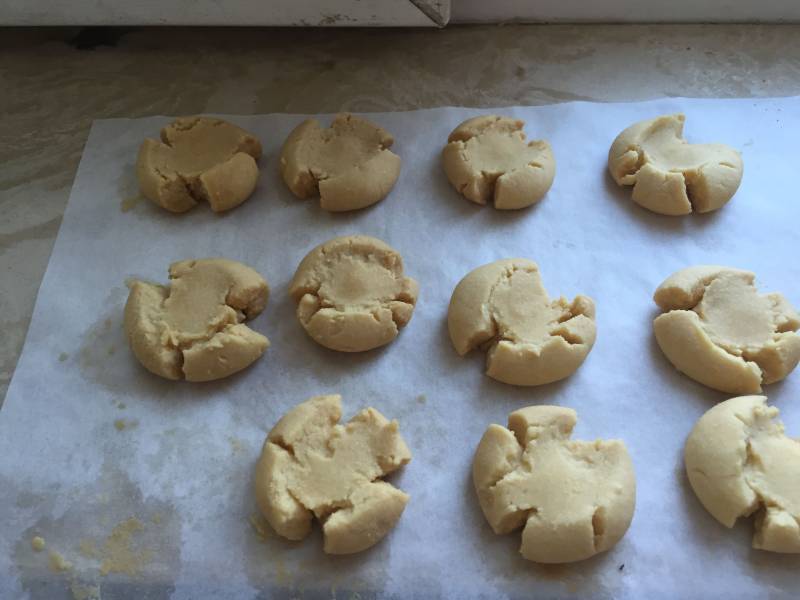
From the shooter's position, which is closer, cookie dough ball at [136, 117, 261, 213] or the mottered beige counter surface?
the mottered beige counter surface

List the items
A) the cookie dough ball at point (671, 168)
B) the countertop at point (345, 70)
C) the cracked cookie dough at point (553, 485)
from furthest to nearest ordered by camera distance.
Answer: the countertop at point (345, 70), the cookie dough ball at point (671, 168), the cracked cookie dough at point (553, 485)

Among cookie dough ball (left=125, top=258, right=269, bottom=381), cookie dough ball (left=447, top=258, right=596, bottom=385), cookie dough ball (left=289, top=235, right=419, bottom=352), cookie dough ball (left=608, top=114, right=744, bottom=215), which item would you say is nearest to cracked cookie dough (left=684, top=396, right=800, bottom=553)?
cookie dough ball (left=447, top=258, right=596, bottom=385)

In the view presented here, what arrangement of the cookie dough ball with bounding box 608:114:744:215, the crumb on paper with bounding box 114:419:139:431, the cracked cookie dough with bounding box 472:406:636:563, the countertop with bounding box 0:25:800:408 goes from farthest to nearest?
the countertop with bounding box 0:25:800:408
the cookie dough ball with bounding box 608:114:744:215
the crumb on paper with bounding box 114:419:139:431
the cracked cookie dough with bounding box 472:406:636:563

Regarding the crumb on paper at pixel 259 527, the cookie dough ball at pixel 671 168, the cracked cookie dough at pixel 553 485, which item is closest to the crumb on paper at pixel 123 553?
the crumb on paper at pixel 259 527

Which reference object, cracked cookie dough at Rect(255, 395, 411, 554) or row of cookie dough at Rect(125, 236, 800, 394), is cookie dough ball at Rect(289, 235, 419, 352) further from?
cracked cookie dough at Rect(255, 395, 411, 554)

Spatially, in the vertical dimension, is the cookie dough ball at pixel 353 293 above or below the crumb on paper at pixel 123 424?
above

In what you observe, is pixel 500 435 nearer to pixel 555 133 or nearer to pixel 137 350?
pixel 137 350

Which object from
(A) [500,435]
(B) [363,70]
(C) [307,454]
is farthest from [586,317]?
(B) [363,70]

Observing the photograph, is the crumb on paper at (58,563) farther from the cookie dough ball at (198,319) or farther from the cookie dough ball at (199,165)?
the cookie dough ball at (199,165)
